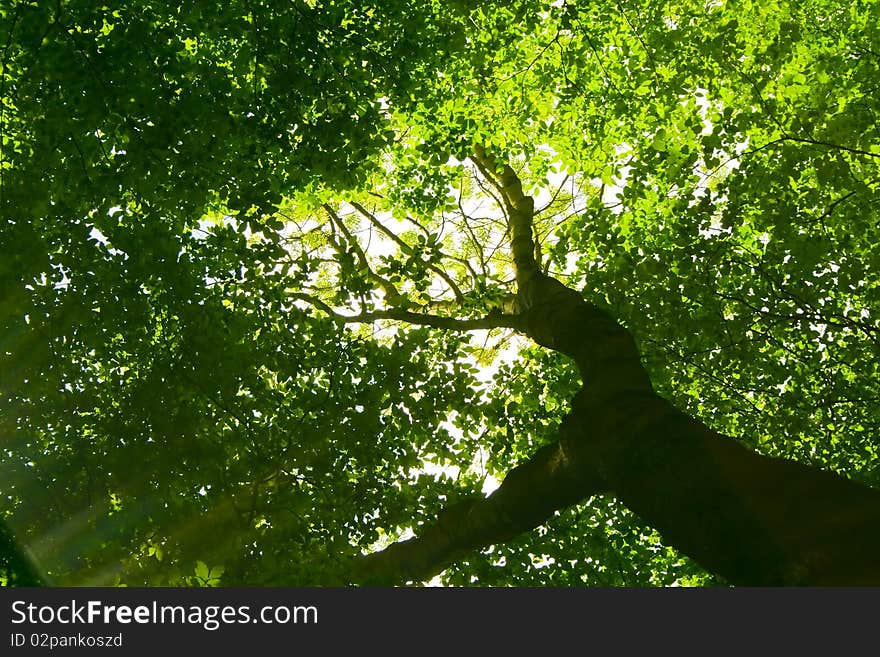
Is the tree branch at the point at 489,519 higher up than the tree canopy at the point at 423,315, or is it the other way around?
the tree canopy at the point at 423,315

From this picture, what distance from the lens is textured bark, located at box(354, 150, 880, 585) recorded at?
395cm

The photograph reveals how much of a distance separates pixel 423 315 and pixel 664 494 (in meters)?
6.27

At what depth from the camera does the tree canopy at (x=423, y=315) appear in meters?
5.71

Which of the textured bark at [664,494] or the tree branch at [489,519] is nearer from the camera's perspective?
the textured bark at [664,494]

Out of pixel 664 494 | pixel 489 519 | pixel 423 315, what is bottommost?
pixel 664 494

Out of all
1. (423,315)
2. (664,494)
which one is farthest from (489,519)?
(423,315)

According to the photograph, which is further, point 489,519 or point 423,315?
point 423,315

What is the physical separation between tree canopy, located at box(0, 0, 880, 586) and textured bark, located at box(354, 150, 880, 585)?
0.09 ft

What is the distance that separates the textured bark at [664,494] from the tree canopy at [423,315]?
0.09 feet

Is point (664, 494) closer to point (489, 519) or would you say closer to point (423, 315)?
point (489, 519)

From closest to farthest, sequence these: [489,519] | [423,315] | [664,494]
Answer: [664,494] → [489,519] → [423,315]

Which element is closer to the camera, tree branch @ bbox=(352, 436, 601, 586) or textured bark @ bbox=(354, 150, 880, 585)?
textured bark @ bbox=(354, 150, 880, 585)

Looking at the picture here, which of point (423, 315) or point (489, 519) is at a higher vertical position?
point (423, 315)

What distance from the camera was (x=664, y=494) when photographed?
4781 millimetres
